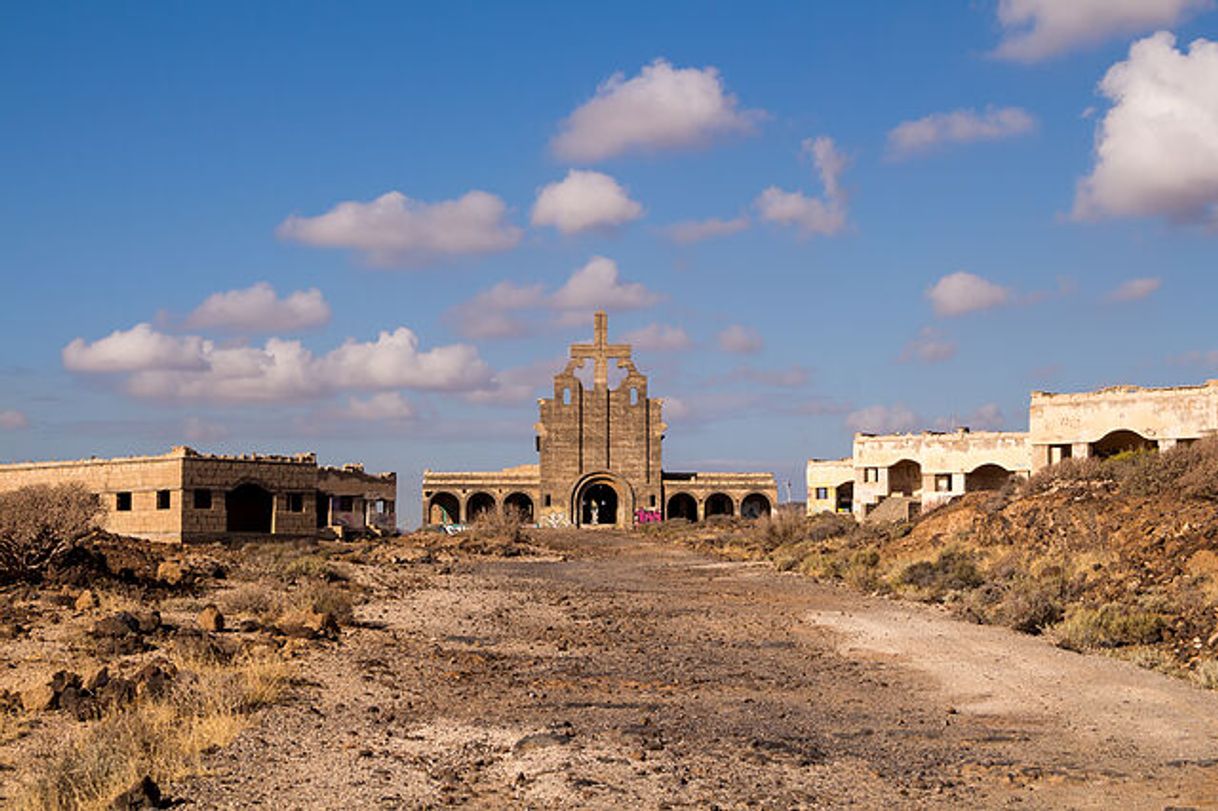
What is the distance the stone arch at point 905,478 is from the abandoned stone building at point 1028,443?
46mm

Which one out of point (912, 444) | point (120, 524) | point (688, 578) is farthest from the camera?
point (912, 444)

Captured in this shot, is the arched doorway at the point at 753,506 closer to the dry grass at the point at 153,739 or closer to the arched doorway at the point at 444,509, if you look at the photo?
the arched doorway at the point at 444,509

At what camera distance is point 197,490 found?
136 ft

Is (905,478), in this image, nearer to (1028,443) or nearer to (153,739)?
(1028,443)

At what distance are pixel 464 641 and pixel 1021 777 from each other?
9.60 m

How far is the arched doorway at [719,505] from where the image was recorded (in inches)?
2874

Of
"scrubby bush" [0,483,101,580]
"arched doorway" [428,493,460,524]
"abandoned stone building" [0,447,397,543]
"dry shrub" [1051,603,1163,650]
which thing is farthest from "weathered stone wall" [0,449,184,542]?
"dry shrub" [1051,603,1163,650]

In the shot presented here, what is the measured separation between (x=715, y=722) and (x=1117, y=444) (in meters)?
31.2

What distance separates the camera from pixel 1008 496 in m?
28.3

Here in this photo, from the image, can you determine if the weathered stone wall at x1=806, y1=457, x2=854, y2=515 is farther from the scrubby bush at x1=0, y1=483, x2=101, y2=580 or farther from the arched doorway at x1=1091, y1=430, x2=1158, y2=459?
the scrubby bush at x1=0, y1=483, x2=101, y2=580

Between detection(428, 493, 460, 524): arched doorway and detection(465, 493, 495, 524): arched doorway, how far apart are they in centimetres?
70

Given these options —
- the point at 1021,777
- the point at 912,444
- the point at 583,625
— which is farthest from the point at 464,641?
the point at 912,444

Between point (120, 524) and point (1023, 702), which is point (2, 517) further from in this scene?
point (120, 524)

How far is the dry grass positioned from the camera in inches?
313
